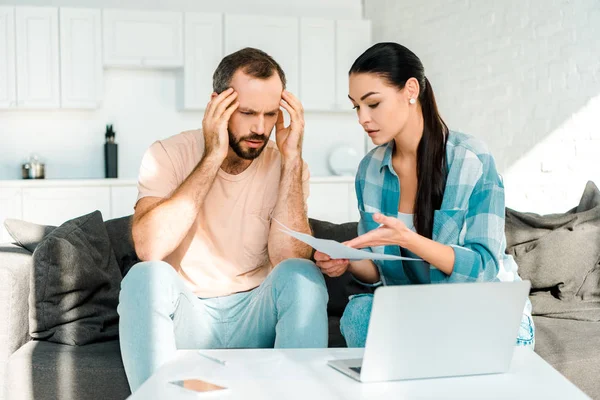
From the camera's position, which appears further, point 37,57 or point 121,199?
point 37,57

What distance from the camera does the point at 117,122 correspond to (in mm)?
6367

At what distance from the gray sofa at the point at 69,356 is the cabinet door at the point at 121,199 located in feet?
9.23

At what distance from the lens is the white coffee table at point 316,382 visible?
1337 mm

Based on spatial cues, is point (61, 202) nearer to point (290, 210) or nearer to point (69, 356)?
point (69, 356)

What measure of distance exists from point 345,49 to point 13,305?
180 inches

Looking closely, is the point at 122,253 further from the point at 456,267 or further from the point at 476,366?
the point at 476,366

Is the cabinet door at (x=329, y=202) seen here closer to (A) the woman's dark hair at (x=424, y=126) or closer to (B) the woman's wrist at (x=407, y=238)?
(A) the woman's dark hair at (x=424, y=126)

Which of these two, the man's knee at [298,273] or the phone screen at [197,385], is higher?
the man's knee at [298,273]

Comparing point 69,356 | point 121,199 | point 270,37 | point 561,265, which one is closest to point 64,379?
point 69,356

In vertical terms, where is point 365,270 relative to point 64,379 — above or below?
above

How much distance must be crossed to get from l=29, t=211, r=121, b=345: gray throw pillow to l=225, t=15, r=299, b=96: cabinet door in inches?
148

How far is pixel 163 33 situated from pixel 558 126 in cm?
322

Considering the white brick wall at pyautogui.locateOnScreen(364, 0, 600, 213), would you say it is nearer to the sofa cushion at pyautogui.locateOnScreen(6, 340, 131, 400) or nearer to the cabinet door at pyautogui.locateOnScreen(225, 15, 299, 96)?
the cabinet door at pyautogui.locateOnScreen(225, 15, 299, 96)

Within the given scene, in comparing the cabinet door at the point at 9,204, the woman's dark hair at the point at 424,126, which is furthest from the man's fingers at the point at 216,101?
the cabinet door at the point at 9,204
